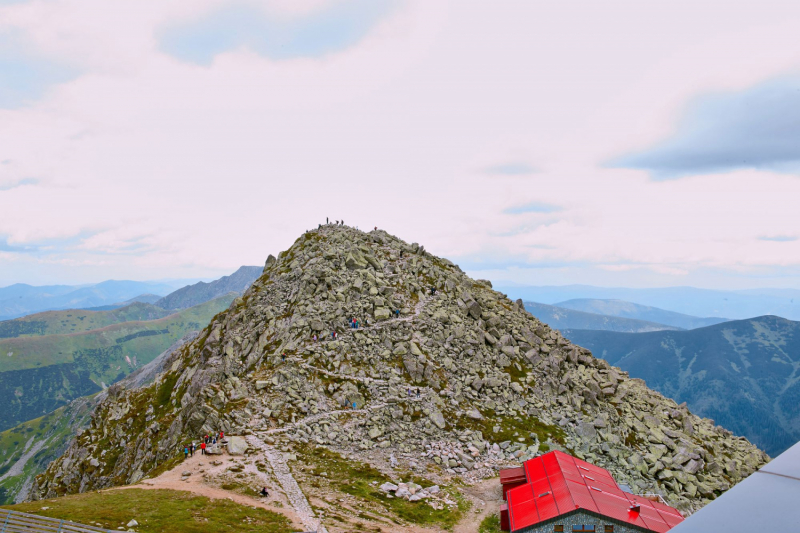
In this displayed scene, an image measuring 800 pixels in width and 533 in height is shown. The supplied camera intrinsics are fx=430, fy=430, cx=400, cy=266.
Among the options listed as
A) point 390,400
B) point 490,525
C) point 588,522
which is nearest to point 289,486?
point 390,400

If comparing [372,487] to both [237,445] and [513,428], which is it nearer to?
[237,445]

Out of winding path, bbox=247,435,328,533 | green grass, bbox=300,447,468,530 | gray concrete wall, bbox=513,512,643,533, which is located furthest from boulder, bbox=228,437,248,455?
gray concrete wall, bbox=513,512,643,533

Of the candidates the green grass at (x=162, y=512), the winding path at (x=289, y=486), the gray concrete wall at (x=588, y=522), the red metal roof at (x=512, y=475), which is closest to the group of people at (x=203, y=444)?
the winding path at (x=289, y=486)

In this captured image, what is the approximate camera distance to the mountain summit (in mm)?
62125

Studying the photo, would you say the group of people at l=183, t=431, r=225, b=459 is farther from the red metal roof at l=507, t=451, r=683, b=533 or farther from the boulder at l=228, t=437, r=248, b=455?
the red metal roof at l=507, t=451, r=683, b=533

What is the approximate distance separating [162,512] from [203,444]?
1731 cm

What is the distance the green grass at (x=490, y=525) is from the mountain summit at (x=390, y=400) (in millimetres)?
7495

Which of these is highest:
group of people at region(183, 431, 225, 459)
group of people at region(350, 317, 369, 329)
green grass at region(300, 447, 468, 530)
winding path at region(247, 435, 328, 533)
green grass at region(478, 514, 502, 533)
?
group of people at region(350, 317, 369, 329)

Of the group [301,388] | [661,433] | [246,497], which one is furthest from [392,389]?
[661,433]

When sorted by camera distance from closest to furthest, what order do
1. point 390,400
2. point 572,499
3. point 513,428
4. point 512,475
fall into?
point 572,499, point 512,475, point 513,428, point 390,400

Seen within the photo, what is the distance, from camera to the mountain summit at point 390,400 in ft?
204

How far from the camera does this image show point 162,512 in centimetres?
4078

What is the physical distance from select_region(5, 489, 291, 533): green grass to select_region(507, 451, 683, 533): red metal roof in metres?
25.0

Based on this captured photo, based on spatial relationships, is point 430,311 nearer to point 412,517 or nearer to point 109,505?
point 412,517
